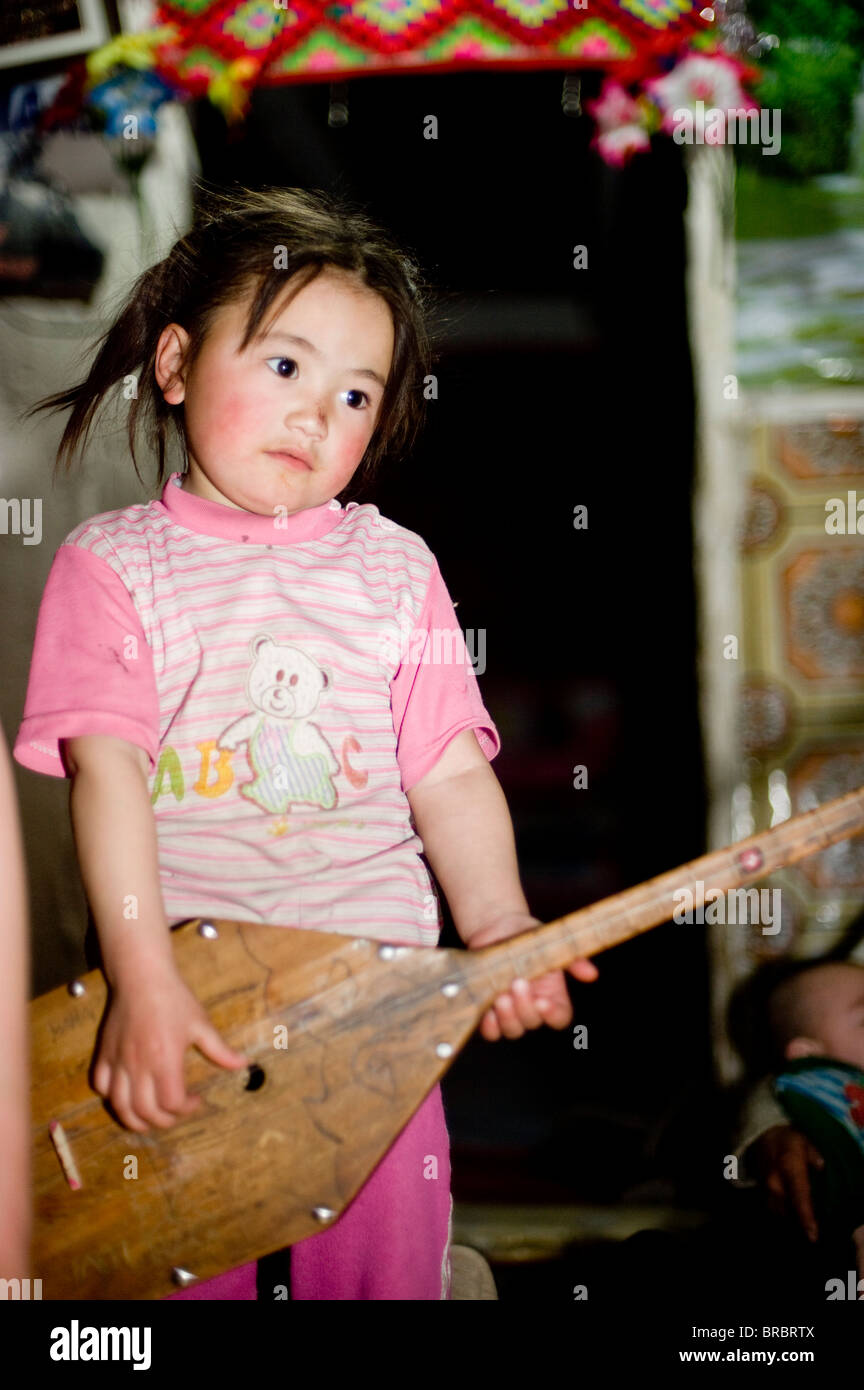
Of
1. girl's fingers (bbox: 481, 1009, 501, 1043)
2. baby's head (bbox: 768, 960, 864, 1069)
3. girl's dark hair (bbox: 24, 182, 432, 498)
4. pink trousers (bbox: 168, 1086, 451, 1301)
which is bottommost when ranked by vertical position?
pink trousers (bbox: 168, 1086, 451, 1301)

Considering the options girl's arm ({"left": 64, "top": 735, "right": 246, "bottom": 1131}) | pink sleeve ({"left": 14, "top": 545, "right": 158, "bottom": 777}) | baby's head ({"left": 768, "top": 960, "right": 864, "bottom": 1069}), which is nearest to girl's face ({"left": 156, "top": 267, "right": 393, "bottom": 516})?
pink sleeve ({"left": 14, "top": 545, "right": 158, "bottom": 777})

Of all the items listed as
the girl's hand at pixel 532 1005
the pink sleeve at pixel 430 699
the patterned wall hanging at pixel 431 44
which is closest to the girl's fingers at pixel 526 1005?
the girl's hand at pixel 532 1005

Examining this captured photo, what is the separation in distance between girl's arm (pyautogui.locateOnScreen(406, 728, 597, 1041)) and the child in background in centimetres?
36

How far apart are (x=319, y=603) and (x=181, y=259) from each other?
392 millimetres

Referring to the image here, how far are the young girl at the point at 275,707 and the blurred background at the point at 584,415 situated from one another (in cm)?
18

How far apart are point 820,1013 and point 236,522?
82 centimetres

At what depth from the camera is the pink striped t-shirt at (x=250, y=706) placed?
89cm

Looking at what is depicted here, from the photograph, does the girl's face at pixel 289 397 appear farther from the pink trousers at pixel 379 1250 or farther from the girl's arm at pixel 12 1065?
the pink trousers at pixel 379 1250

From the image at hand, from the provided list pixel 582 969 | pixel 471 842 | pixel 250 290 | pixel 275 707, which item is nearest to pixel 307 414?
pixel 250 290

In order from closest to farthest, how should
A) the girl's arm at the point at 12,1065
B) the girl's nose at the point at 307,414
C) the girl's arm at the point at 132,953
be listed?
the girl's arm at the point at 12,1065, the girl's arm at the point at 132,953, the girl's nose at the point at 307,414

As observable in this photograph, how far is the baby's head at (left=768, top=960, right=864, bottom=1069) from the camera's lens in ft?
3.70

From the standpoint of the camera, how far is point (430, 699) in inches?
38.4

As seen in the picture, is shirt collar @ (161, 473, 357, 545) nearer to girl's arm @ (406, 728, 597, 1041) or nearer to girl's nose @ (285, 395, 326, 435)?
girl's nose @ (285, 395, 326, 435)
